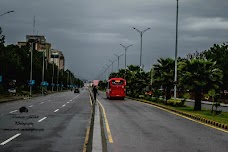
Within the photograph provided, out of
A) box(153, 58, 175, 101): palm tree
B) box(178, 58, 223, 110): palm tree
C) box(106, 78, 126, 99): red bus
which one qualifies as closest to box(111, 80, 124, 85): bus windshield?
box(106, 78, 126, 99): red bus

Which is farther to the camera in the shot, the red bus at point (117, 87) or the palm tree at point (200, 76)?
the red bus at point (117, 87)

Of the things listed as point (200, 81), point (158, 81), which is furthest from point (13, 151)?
point (158, 81)

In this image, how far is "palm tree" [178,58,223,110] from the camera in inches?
1107

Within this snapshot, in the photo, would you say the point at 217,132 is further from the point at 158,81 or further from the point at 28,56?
the point at 28,56

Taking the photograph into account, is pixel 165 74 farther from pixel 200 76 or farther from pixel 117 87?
pixel 117 87

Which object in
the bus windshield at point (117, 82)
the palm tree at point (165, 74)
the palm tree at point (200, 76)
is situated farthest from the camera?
the bus windshield at point (117, 82)

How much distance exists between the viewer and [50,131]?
15281 millimetres

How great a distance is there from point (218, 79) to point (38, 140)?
62.9ft

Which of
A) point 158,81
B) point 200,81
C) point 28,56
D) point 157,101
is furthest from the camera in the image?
point 28,56

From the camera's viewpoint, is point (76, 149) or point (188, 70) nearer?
point (76, 149)


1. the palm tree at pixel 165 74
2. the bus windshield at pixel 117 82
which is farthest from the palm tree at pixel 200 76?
the bus windshield at pixel 117 82

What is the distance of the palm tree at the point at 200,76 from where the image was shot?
28125 mm

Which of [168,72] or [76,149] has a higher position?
[168,72]

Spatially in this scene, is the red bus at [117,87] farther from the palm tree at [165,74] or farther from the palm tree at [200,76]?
the palm tree at [200,76]
